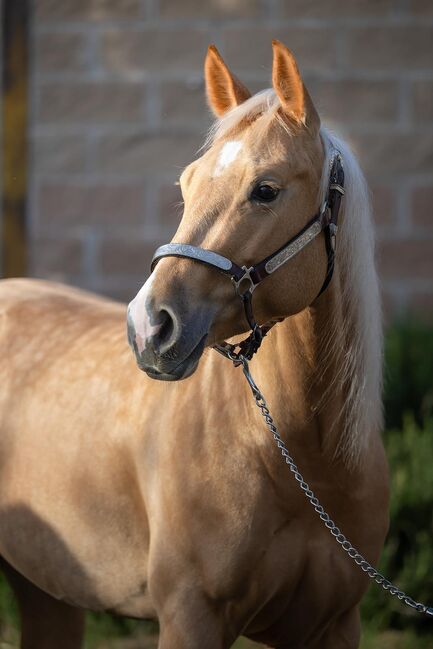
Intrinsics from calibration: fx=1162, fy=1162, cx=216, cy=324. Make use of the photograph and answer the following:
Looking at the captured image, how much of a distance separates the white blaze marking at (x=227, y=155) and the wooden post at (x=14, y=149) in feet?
12.3

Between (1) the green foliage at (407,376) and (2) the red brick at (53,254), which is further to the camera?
(2) the red brick at (53,254)

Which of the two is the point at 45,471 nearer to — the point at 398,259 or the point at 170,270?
the point at 170,270

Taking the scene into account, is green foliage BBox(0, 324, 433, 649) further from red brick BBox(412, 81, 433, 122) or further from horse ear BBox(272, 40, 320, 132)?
red brick BBox(412, 81, 433, 122)

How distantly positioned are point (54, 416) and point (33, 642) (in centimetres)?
96

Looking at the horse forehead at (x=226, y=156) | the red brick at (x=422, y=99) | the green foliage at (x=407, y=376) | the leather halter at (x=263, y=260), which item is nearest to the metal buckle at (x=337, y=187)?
the leather halter at (x=263, y=260)

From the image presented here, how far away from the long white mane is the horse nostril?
1.66 feet

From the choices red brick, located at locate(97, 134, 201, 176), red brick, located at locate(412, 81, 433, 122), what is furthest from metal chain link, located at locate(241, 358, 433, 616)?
red brick, located at locate(412, 81, 433, 122)

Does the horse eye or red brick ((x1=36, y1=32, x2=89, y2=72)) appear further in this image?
red brick ((x1=36, y1=32, x2=89, y2=72))

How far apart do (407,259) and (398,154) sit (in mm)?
584

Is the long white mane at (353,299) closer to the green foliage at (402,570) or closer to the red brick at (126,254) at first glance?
the green foliage at (402,570)

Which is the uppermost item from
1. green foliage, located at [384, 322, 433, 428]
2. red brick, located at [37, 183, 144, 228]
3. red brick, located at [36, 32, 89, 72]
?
red brick, located at [36, 32, 89, 72]

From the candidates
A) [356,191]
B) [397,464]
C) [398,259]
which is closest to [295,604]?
[356,191]

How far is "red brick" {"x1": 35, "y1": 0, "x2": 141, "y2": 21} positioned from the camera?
6340mm

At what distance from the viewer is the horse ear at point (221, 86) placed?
2.99 meters
